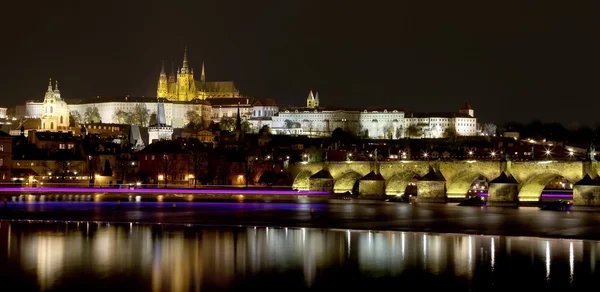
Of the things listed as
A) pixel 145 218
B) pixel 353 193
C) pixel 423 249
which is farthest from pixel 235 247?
pixel 353 193

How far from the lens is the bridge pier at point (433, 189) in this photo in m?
65.2

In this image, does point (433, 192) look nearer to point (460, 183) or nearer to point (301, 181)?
point (460, 183)

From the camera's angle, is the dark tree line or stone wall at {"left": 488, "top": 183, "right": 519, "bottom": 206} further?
the dark tree line

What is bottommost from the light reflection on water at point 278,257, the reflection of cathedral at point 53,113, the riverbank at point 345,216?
the light reflection on water at point 278,257

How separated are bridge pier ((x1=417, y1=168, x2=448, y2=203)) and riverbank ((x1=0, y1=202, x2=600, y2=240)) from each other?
3.12m

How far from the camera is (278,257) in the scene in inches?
1287

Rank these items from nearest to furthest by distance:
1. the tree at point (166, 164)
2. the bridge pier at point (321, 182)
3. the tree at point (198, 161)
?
1. the bridge pier at point (321, 182)
2. the tree at point (166, 164)
3. the tree at point (198, 161)

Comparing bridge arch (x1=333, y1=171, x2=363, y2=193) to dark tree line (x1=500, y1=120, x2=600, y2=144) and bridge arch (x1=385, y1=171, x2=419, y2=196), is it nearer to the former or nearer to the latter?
bridge arch (x1=385, y1=171, x2=419, y2=196)

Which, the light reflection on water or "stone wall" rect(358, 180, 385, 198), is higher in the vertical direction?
"stone wall" rect(358, 180, 385, 198)

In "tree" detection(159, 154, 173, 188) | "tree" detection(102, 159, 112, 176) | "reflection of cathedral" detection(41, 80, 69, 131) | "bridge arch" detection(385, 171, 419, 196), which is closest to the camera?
"bridge arch" detection(385, 171, 419, 196)

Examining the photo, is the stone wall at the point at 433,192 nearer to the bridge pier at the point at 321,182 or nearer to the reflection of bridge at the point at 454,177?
the reflection of bridge at the point at 454,177

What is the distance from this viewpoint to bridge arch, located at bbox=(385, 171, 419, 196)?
7231cm

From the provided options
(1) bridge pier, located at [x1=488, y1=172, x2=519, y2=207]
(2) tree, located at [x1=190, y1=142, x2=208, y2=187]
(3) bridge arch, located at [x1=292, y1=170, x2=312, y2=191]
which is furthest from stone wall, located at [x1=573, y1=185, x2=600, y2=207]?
(2) tree, located at [x1=190, y1=142, x2=208, y2=187]

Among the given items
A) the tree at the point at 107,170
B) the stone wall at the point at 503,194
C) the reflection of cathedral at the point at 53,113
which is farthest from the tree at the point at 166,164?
the reflection of cathedral at the point at 53,113
